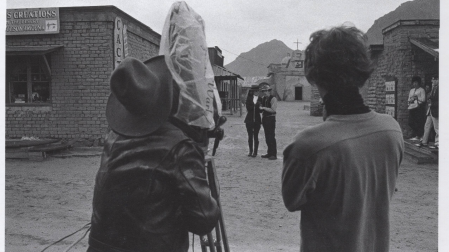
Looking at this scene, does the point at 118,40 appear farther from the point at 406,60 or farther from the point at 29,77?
the point at 406,60

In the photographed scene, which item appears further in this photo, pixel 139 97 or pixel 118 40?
pixel 118 40

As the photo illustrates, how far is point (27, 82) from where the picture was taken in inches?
394

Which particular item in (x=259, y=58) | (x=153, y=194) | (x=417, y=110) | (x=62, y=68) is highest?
(x=259, y=58)

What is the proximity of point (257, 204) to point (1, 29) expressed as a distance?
359 cm

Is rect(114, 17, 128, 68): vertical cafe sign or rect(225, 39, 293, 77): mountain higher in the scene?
rect(225, 39, 293, 77): mountain

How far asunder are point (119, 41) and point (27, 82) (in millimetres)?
2421

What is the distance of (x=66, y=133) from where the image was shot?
997 centimetres

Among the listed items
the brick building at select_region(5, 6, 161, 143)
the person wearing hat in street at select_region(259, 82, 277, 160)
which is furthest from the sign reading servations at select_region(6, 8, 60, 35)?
the person wearing hat in street at select_region(259, 82, 277, 160)

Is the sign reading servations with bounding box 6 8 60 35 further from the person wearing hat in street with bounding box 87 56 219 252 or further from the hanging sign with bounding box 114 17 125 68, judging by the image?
the person wearing hat in street with bounding box 87 56 219 252

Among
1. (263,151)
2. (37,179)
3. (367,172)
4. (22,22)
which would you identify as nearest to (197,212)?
(367,172)

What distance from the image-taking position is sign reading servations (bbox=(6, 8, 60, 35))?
382 inches

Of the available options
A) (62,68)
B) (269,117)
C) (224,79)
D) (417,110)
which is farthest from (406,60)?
(224,79)

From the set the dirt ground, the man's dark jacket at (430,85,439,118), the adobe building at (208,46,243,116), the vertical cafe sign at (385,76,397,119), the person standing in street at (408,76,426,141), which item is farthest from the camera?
the adobe building at (208,46,243,116)

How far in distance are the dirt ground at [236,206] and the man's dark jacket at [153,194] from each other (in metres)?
2.25
